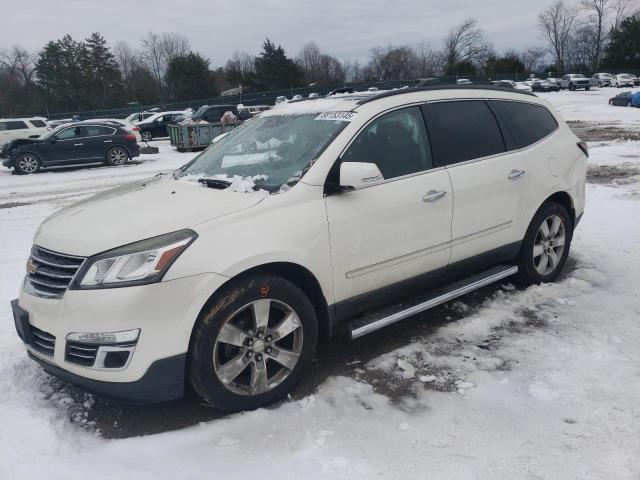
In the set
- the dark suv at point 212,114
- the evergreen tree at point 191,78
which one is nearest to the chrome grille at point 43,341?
the dark suv at point 212,114

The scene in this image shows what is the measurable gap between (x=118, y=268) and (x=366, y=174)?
4.96ft

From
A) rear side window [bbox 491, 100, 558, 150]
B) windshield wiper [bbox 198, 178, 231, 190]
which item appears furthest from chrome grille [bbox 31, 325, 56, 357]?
rear side window [bbox 491, 100, 558, 150]

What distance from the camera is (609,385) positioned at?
321cm

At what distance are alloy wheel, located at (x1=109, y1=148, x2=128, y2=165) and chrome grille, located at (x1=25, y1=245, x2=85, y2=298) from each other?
15883mm

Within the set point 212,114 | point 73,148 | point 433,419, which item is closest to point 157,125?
point 212,114

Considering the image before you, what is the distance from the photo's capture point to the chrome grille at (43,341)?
2.89m

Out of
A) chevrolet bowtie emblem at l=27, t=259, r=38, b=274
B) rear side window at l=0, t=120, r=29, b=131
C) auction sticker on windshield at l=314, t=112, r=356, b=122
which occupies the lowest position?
chevrolet bowtie emblem at l=27, t=259, r=38, b=274

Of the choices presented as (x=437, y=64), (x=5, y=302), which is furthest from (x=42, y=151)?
(x=437, y=64)

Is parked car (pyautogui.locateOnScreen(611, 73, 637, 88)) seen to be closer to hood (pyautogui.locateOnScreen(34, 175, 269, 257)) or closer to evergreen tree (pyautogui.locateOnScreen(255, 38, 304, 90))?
evergreen tree (pyautogui.locateOnScreen(255, 38, 304, 90))

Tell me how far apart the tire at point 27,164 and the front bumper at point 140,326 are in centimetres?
1617

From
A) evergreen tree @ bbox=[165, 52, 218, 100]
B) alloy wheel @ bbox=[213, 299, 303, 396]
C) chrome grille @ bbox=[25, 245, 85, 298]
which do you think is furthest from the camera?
evergreen tree @ bbox=[165, 52, 218, 100]

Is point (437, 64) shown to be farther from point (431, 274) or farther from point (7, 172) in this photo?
point (431, 274)

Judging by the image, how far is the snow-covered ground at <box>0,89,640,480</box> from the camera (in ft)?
8.59

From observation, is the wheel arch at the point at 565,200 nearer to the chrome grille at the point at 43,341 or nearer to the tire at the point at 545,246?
the tire at the point at 545,246
